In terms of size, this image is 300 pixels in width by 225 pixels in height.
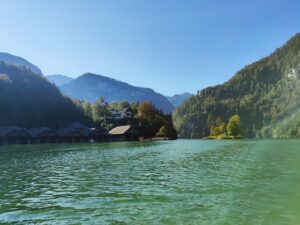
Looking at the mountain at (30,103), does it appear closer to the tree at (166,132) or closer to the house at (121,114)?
the house at (121,114)

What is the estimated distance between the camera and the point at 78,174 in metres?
27.9

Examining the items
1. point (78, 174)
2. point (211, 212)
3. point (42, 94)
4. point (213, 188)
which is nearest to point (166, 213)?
point (211, 212)

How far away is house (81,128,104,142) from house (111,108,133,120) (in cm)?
2116

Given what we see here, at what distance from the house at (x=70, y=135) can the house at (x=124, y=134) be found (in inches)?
472

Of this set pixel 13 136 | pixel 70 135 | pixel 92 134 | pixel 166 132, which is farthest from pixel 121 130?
pixel 13 136

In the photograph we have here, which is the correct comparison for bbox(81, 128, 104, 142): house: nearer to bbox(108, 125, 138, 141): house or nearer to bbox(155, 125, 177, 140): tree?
bbox(108, 125, 138, 141): house

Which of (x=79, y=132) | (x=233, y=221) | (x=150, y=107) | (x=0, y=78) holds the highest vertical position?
(x=0, y=78)

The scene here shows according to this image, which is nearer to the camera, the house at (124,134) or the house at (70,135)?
the house at (70,135)

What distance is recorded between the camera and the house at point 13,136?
121375mm

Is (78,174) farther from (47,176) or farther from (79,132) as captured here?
(79,132)

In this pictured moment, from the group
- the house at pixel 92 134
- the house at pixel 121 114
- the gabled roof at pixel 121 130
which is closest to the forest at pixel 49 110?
the house at pixel 121 114

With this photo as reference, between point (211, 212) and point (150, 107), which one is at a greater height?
point (150, 107)

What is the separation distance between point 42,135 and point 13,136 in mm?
11782

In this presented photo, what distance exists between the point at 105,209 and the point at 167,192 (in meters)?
4.44
